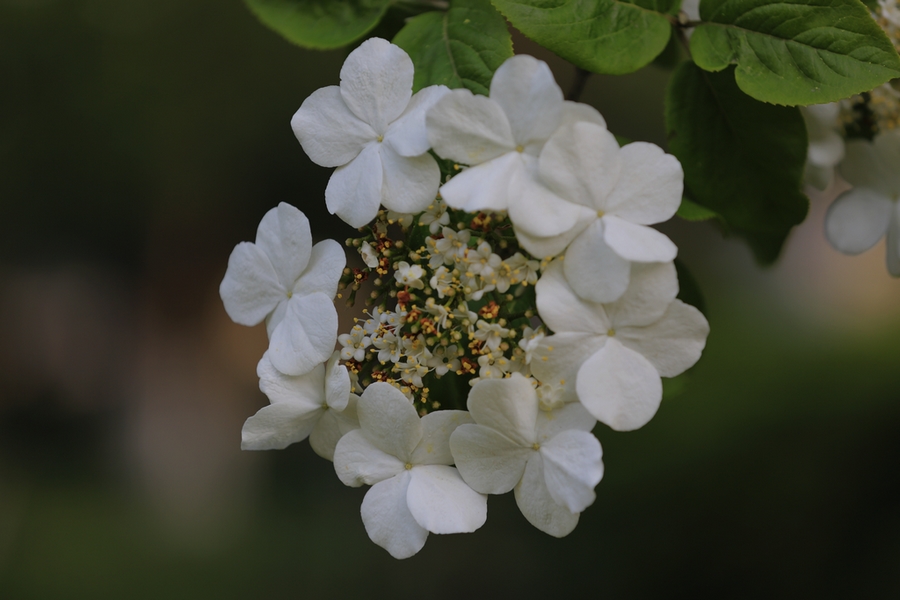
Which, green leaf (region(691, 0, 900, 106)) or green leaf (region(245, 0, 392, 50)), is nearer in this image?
green leaf (region(691, 0, 900, 106))


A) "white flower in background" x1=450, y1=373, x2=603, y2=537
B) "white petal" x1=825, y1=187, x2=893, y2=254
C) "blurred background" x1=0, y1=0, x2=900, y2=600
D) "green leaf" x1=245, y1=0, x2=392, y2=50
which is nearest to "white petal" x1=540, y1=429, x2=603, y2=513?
"white flower in background" x1=450, y1=373, x2=603, y2=537

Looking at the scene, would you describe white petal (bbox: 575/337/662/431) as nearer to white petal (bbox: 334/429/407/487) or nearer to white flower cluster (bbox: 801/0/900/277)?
white petal (bbox: 334/429/407/487)

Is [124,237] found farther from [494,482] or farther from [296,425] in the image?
[494,482]

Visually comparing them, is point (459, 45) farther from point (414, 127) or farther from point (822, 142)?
point (822, 142)

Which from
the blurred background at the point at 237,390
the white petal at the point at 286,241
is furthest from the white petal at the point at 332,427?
the blurred background at the point at 237,390

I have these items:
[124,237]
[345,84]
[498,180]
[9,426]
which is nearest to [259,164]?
[124,237]
